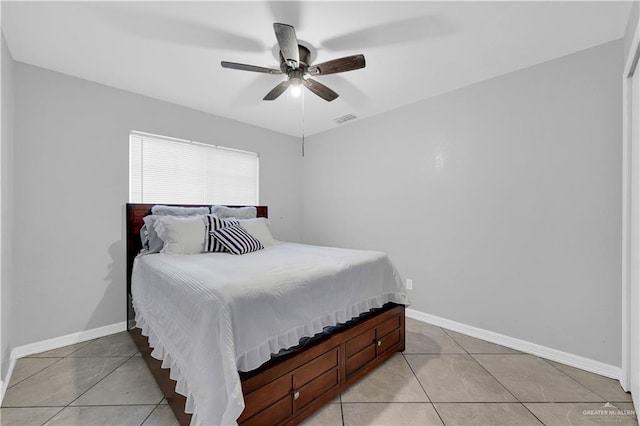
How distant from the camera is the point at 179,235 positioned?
255 cm

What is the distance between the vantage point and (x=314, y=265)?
1962 mm

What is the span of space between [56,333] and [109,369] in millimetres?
841

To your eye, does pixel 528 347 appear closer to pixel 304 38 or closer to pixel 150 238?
pixel 304 38

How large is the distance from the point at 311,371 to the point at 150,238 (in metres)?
2.03

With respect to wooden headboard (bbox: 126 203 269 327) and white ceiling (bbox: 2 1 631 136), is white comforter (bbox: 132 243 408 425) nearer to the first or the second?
wooden headboard (bbox: 126 203 269 327)

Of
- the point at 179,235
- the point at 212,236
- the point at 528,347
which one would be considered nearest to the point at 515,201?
the point at 528,347

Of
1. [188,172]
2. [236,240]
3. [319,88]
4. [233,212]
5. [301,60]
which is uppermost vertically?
[301,60]

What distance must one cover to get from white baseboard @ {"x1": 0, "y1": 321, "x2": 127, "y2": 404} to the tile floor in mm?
61

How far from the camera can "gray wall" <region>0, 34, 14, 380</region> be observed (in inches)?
75.4

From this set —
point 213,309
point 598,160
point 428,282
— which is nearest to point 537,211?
point 598,160

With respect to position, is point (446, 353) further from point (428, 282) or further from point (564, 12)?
point (564, 12)

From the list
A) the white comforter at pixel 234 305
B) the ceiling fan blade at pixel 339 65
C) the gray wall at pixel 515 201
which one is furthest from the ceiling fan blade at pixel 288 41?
the gray wall at pixel 515 201

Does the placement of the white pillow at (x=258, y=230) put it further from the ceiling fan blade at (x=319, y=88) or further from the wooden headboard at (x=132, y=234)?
the ceiling fan blade at (x=319, y=88)

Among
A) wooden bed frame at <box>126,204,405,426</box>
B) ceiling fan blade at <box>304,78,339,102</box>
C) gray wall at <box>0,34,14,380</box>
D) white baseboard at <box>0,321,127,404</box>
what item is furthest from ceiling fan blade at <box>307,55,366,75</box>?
white baseboard at <box>0,321,127,404</box>
